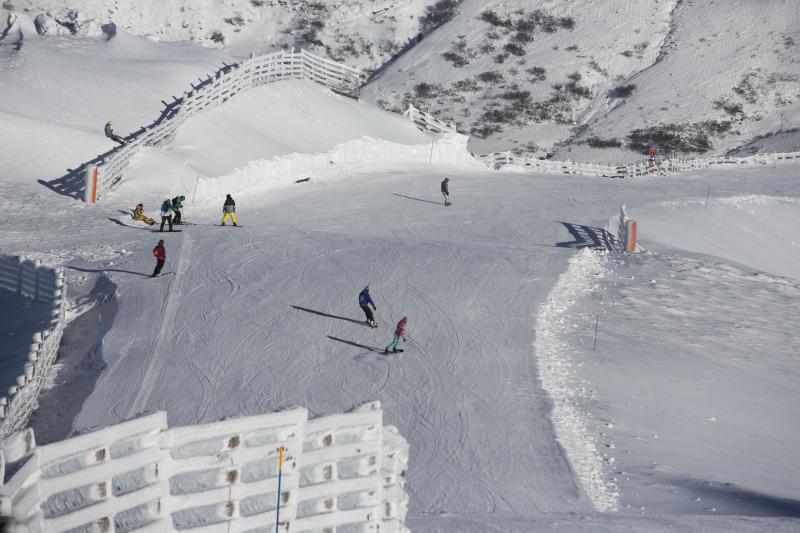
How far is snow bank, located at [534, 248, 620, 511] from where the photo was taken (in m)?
18.5

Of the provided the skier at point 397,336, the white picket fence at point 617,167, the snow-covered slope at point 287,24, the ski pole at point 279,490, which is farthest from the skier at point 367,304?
the snow-covered slope at point 287,24

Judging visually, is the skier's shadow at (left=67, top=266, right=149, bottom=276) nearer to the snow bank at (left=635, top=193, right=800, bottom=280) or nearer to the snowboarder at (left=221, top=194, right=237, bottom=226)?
the snowboarder at (left=221, top=194, right=237, bottom=226)

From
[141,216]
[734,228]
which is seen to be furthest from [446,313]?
[734,228]

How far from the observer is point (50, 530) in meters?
8.23

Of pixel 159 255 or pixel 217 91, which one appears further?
pixel 217 91

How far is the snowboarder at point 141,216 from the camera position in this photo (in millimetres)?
34469

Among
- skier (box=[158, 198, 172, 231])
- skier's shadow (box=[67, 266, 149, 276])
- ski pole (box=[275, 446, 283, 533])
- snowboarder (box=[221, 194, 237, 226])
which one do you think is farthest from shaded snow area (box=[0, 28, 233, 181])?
ski pole (box=[275, 446, 283, 533])

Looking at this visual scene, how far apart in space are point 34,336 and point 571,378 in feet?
34.3

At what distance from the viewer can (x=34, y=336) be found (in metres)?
22.2

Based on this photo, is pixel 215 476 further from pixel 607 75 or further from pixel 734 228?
pixel 607 75

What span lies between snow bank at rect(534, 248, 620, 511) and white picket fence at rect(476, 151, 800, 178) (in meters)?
16.6

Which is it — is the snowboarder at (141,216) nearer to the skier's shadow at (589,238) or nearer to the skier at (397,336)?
the skier's shadow at (589,238)

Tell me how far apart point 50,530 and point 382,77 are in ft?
188

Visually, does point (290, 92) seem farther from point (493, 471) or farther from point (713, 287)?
point (493, 471)
